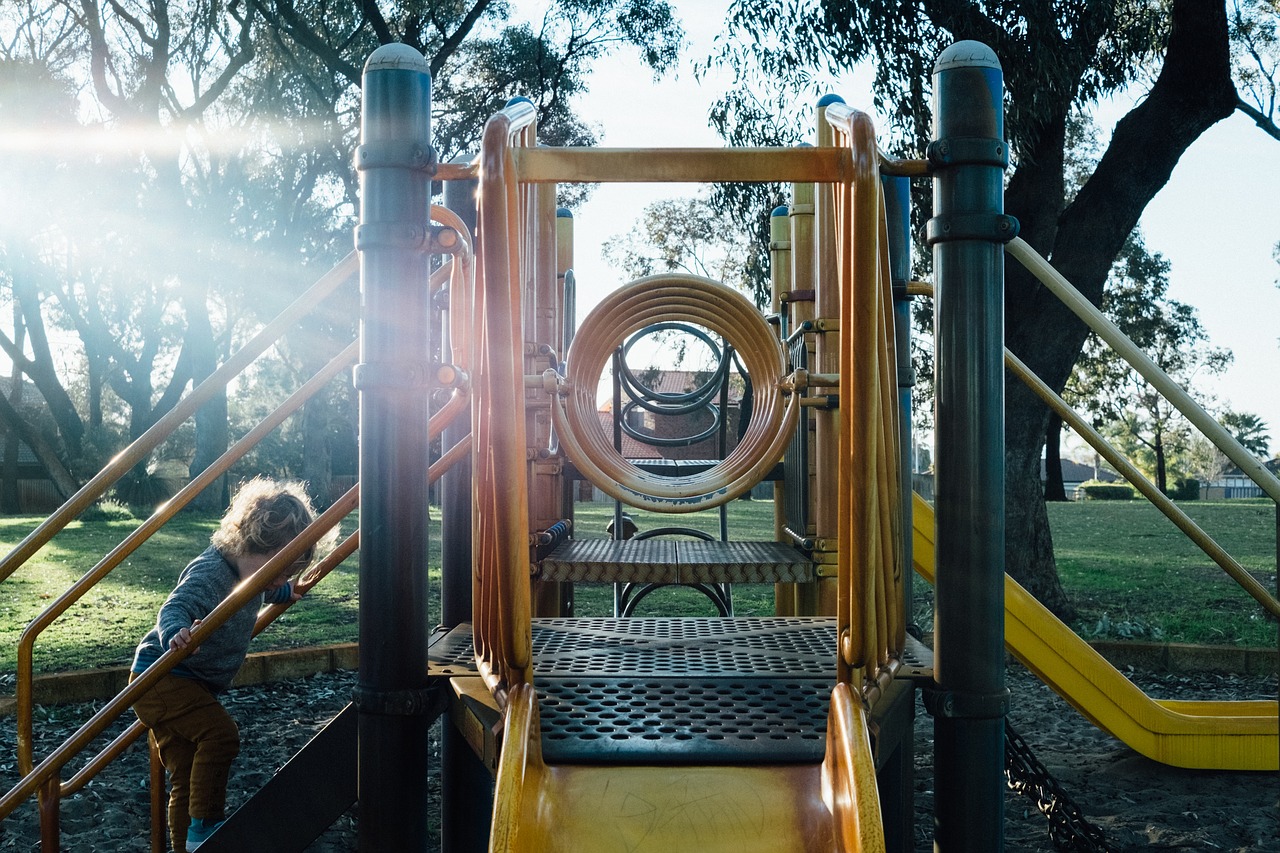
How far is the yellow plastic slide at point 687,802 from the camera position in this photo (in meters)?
1.73

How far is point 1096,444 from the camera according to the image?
3.37 m

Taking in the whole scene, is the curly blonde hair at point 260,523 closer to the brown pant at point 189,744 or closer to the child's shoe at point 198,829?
the brown pant at point 189,744

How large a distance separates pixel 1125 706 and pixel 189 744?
3.31 metres

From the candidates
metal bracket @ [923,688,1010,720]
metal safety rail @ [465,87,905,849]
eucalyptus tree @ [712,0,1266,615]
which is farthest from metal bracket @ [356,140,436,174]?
eucalyptus tree @ [712,0,1266,615]

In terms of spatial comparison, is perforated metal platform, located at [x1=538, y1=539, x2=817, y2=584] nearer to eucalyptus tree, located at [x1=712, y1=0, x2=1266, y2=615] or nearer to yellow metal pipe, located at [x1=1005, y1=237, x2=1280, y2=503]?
yellow metal pipe, located at [x1=1005, y1=237, x2=1280, y2=503]

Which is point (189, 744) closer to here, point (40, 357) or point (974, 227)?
point (974, 227)

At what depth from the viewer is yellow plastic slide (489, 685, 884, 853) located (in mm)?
1730

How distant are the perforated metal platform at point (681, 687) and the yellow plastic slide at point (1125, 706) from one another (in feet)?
3.20

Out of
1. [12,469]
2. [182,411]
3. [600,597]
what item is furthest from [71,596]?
[12,469]

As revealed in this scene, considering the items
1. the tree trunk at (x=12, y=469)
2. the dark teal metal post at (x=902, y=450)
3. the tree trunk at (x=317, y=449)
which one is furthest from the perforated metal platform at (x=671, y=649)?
the tree trunk at (x=12, y=469)

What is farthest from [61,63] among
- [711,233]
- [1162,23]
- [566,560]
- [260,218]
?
[566,560]

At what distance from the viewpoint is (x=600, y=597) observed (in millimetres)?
9648

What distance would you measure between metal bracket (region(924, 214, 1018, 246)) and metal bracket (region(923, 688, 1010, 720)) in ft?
2.94

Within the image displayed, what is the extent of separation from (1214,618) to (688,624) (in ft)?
20.9
